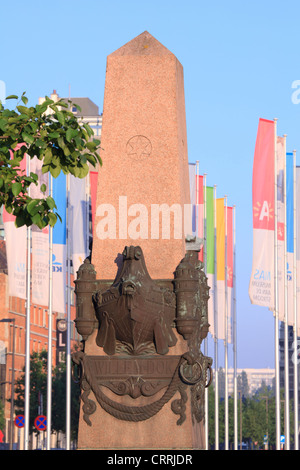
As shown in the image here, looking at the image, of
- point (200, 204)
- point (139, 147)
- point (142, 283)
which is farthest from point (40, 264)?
point (142, 283)

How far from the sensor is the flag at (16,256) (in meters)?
38.6

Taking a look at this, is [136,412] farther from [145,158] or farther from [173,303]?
[145,158]

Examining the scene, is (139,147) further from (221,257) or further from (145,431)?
(221,257)

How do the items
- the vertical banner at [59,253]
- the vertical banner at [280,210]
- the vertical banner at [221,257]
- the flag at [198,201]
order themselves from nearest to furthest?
the vertical banner at [59,253] → the vertical banner at [280,210] → the flag at [198,201] → the vertical banner at [221,257]

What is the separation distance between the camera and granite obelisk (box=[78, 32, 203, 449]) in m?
19.2

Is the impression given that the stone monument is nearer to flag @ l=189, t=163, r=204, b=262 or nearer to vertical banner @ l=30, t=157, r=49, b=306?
vertical banner @ l=30, t=157, r=49, b=306

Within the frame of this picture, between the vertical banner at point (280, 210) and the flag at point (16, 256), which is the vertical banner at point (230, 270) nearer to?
the vertical banner at point (280, 210)

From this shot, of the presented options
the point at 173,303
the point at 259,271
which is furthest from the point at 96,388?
the point at 259,271

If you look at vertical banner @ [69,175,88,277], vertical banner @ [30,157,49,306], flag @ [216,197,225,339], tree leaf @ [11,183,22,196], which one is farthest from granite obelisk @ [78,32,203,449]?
flag @ [216,197,225,339]

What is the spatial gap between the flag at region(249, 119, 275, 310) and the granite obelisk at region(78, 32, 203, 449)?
19.5 meters

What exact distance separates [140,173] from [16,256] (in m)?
20.3

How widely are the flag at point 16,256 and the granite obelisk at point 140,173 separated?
62.2 ft

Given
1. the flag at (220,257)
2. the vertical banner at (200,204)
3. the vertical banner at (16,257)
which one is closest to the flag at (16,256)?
the vertical banner at (16,257)

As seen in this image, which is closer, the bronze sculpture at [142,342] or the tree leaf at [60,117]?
the tree leaf at [60,117]
